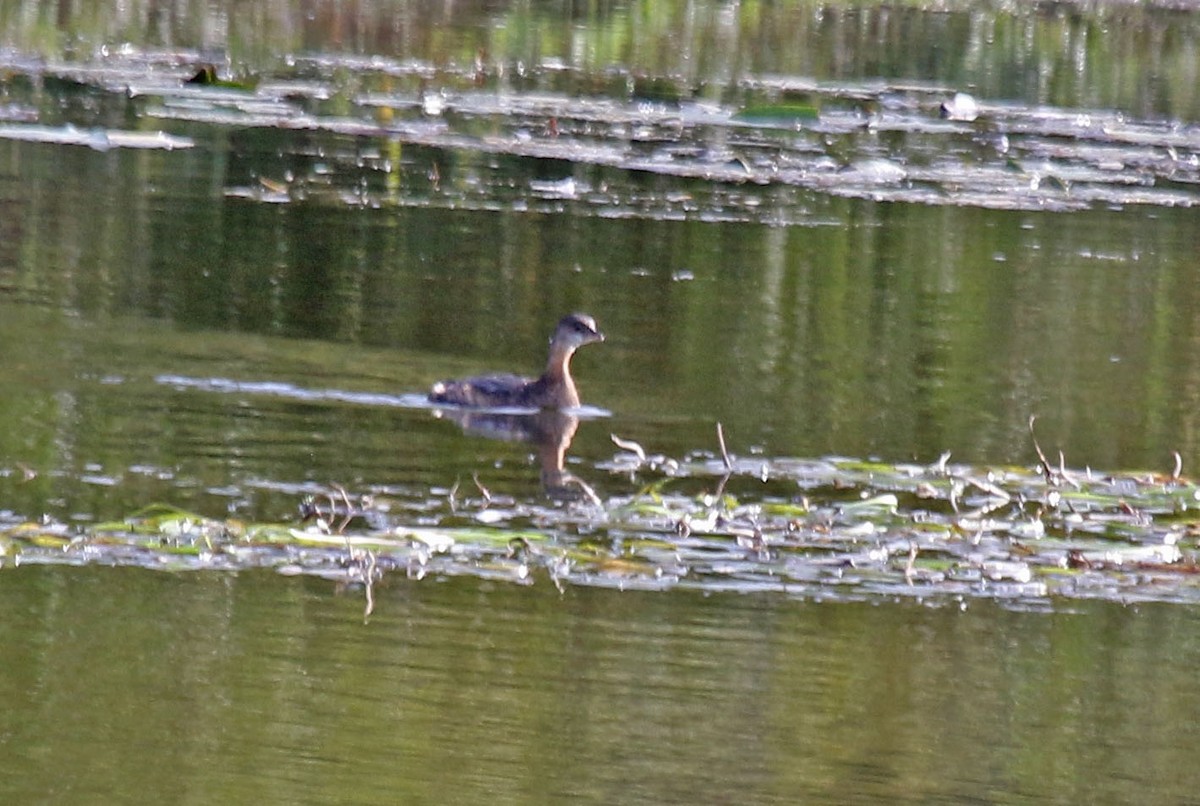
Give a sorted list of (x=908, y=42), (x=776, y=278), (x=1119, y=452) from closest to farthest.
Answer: (x=1119, y=452)
(x=776, y=278)
(x=908, y=42)

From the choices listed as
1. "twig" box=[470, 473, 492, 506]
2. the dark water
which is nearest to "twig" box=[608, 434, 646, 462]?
"twig" box=[470, 473, 492, 506]

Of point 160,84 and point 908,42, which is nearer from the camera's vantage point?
point 160,84

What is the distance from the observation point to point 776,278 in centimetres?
1473

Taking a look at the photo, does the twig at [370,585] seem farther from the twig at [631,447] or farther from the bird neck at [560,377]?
the bird neck at [560,377]

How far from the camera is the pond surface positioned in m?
6.57

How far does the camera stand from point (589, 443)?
1026 centimetres

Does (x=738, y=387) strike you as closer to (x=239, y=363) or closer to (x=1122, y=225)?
(x=239, y=363)

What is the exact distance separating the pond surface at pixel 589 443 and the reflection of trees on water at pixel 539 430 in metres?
0.05

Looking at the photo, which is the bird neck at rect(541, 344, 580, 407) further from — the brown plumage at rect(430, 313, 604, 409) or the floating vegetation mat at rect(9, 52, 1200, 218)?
the floating vegetation mat at rect(9, 52, 1200, 218)

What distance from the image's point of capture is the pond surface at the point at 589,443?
6.57 m

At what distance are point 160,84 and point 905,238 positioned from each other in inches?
248

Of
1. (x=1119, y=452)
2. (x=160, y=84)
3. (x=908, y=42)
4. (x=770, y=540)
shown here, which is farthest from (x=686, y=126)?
(x=770, y=540)

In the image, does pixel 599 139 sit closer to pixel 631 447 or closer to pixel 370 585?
pixel 631 447

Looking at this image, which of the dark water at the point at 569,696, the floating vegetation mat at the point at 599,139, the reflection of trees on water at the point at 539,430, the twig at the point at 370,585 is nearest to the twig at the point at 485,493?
the reflection of trees on water at the point at 539,430
